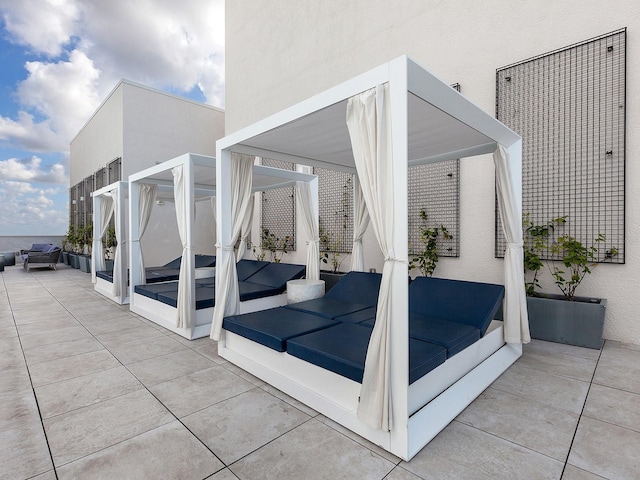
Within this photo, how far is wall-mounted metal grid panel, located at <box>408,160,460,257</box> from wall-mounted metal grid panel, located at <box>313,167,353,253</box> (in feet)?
4.68

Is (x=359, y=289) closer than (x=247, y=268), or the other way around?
(x=359, y=289)

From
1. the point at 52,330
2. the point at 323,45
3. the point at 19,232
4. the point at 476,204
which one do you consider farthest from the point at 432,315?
the point at 19,232

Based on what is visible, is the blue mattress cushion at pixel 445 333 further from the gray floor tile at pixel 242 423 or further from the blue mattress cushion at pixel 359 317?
the gray floor tile at pixel 242 423

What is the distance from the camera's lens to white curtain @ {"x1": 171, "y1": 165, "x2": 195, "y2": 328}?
3.99m

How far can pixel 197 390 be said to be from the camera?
Answer: 2639 mm

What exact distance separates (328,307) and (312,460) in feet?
6.28

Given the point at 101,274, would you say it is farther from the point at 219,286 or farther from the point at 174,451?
the point at 174,451

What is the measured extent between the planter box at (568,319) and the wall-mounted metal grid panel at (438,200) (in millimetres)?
1302

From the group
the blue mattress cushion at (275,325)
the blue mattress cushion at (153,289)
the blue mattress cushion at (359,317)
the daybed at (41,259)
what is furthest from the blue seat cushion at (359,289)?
the daybed at (41,259)

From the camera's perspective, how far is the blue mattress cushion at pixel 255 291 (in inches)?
180

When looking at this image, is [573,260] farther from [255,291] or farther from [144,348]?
[144,348]

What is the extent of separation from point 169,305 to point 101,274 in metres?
3.58

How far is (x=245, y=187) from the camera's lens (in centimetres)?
364

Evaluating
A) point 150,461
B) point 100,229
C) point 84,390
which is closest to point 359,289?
point 150,461
